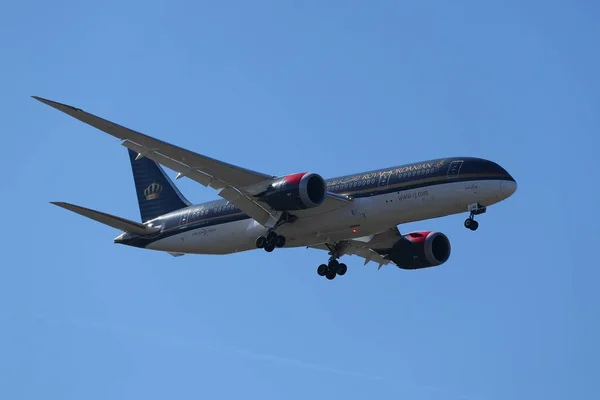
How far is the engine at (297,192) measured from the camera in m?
51.7

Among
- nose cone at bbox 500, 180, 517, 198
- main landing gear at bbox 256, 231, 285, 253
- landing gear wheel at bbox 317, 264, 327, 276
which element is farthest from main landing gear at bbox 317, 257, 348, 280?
nose cone at bbox 500, 180, 517, 198

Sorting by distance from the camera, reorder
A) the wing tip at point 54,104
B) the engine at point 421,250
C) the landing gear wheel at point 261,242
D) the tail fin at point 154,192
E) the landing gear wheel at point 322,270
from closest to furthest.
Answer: the wing tip at point 54,104, the landing gear wheel at point 261,242, the landing gear wheel at point 322,270, the engine at point 421,250, the tail fin at point 154,192

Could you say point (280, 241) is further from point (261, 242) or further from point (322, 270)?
point (322, 270)

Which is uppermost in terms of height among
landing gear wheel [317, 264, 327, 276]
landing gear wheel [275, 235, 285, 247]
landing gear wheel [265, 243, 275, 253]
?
landing gear wheel [317, 264, 327, 276]

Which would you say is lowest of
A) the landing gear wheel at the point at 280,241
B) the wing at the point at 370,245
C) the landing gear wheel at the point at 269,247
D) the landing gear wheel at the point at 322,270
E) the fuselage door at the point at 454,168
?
the landing gear wheel at the point at 269,247

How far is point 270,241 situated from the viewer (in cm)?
5431

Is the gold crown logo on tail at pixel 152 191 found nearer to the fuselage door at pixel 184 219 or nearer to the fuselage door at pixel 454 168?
the fuselage door at pixel 184 219

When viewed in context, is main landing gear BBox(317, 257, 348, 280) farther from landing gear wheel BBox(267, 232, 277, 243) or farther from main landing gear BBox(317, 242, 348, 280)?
landing gear wheel BBox(267, 232, 277, 243)

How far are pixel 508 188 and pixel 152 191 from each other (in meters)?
22.8

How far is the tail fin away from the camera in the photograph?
6272cm

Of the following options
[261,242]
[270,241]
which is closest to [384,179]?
[270,241]

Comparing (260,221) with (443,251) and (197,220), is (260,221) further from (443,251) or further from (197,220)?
(443,251)

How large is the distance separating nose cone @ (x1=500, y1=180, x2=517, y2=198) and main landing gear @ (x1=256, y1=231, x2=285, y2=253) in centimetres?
1122

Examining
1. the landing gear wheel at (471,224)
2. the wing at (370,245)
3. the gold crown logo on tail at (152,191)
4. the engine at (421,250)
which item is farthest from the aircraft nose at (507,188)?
the gold crown logo on tail at (152,191)
